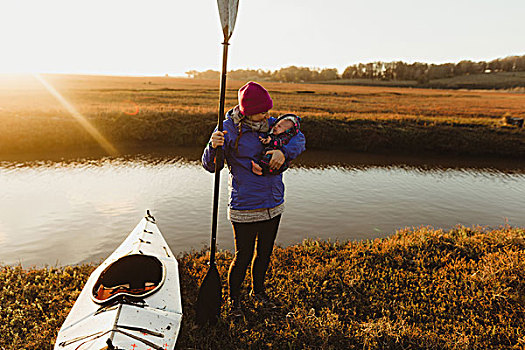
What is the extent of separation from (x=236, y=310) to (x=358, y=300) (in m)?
2.05

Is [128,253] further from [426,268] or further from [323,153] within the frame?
[323,153]

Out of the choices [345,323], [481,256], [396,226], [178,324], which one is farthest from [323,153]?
[178,324]

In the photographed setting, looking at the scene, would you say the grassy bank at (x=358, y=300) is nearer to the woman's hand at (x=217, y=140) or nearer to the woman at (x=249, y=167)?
the woman at (x=249, y=167)

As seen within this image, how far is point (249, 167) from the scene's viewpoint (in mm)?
4074

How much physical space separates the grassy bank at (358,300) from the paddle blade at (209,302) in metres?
0.14

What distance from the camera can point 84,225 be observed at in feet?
30.1

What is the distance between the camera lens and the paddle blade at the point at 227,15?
4156 mm

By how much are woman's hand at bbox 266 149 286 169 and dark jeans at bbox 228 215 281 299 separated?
0.86 metres

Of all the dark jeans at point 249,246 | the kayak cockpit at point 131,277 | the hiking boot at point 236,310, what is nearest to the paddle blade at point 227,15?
the dark jeans at point 249,246

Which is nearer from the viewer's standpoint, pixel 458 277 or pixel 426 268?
pixel 458 277

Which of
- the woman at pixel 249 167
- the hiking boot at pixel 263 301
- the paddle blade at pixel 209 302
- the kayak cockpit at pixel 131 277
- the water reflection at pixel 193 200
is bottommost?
the water reflection at pixel 193 200

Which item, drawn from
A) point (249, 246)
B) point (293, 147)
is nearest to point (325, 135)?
point (293, 147)

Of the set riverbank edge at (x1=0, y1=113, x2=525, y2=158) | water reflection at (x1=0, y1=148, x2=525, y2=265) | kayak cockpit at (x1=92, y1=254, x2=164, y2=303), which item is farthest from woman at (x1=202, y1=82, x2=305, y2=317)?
riverbank edge at (x1=0, y1=113, x2=525, y2=158)

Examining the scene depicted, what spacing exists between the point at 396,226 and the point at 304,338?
22.5 ft
